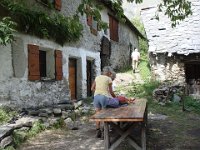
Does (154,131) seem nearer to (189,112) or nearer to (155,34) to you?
(189,112)

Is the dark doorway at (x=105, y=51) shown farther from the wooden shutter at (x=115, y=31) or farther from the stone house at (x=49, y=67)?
the wooden shutter at (x=115, y=31)

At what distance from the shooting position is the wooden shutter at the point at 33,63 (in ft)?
35.1

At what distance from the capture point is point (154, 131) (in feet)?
29.5

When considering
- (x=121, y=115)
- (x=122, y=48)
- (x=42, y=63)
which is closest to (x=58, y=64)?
(x=42, y=63)

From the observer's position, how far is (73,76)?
592 inches

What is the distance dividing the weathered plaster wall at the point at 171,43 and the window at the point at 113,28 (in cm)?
386

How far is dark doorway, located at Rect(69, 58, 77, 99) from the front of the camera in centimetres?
1472

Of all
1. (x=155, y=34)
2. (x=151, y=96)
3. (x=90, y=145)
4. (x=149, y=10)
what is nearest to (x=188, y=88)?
(x=151, y=96)

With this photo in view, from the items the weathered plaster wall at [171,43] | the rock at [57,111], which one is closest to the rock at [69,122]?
the rock at [57,111]

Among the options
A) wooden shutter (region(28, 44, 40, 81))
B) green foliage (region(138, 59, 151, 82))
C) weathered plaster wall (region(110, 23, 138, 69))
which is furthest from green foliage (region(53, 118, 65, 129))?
weathered plaster wall (region(110, 23, 138, 69))

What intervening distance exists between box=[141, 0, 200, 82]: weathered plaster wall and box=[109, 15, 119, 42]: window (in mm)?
3858

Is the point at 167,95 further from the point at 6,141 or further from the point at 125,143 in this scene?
the point at 6,141

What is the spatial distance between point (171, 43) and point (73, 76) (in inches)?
197

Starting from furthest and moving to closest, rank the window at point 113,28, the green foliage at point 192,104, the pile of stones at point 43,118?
the window at point 113,28, the green foliage at point 192,104, the pile of stones at point 43,118
